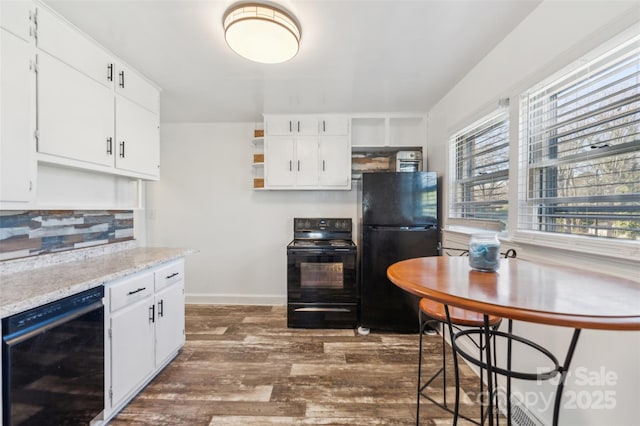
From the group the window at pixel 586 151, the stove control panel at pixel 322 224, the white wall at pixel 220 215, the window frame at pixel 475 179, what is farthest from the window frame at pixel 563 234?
the white wall at pixel 220 215

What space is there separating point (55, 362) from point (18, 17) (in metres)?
1.76

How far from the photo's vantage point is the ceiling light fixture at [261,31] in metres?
1.40

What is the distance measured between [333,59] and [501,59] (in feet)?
3.81

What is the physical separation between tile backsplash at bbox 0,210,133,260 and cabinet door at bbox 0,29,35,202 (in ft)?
1.16

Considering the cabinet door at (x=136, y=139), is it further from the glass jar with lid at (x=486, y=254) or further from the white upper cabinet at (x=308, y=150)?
the glass jar with lid at (x=486, y=254)

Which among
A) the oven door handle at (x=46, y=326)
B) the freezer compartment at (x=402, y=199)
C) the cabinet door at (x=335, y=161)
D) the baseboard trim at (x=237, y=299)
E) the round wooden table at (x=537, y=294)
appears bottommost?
the baseboard trim at (x=237, y=299)

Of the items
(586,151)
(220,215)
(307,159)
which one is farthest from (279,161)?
(586,151)

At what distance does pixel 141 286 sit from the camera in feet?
5.55

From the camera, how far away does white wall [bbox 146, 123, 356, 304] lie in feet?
11.1

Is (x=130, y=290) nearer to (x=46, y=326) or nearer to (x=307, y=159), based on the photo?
(x=46, y=326)

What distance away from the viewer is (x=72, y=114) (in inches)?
63.8

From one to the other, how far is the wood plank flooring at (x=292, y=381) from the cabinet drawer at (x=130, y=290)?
702 millimetres

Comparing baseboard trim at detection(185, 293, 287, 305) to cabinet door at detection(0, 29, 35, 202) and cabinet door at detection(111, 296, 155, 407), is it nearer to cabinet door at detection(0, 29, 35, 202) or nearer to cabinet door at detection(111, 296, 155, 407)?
cabinet door at detection(111, 296, 155, 407)

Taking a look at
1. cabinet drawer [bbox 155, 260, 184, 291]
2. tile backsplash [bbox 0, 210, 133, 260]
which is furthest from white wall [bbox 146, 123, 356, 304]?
cabinet drawer [bbox 155, 260, 184, 291]
